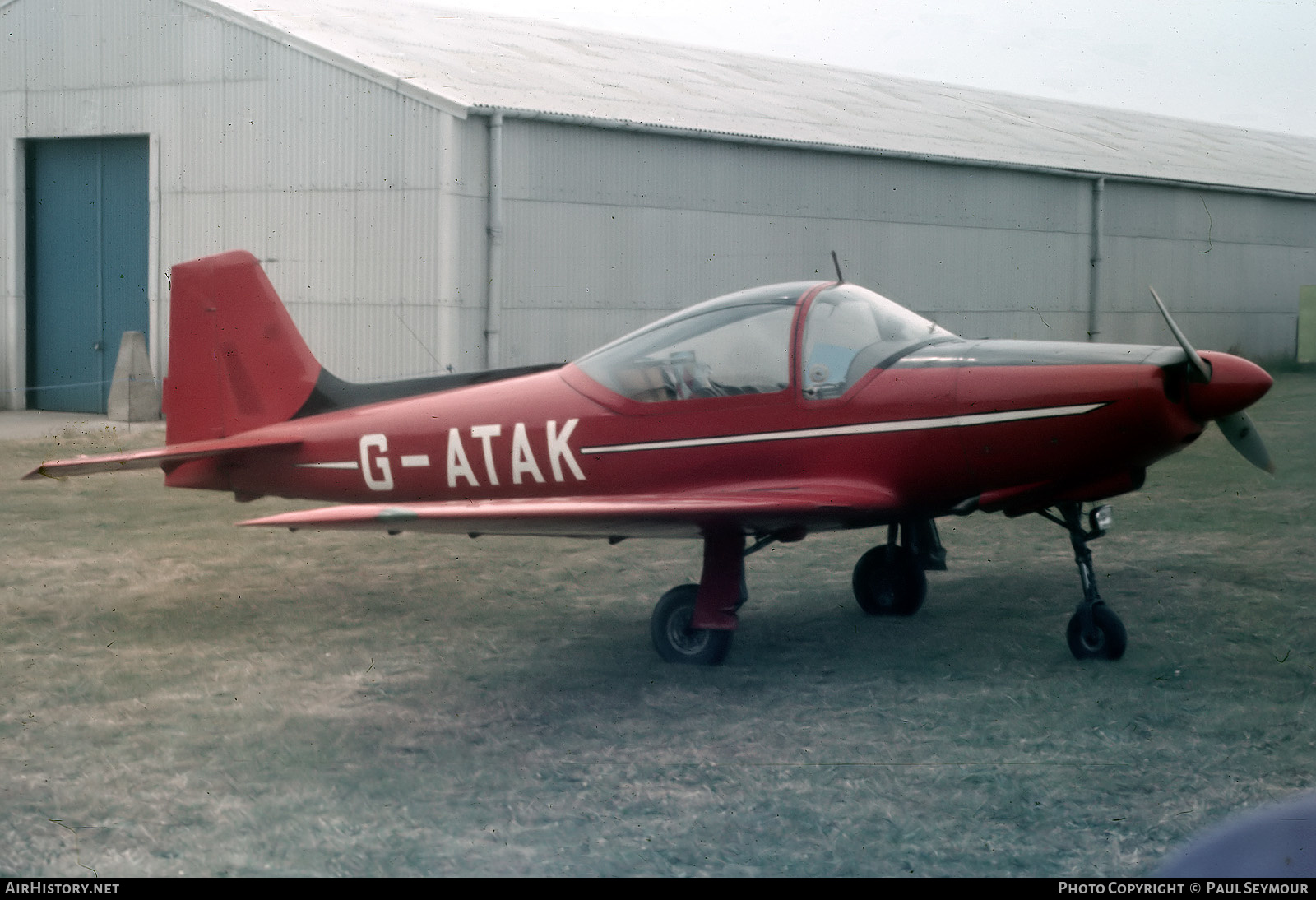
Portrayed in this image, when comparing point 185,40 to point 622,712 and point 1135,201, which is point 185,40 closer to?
point 622,712

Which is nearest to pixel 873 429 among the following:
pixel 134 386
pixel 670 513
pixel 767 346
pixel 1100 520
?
pixel 767 346

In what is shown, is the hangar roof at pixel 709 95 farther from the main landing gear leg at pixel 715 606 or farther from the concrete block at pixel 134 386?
the main landing gear leg at pixel 715 606

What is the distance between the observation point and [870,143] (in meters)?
19.9

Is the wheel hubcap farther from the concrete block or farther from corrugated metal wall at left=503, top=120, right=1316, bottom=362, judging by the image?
the concrete block

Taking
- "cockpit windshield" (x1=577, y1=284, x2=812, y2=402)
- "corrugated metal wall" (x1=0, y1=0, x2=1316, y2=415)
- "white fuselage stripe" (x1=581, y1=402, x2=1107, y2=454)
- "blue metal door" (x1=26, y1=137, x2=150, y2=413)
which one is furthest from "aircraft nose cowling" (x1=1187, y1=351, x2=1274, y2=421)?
"blue metal door" (x1=26, y1=137, x2=150, y2=413)

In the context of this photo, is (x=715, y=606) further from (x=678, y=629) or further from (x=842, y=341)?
(x=842, y=341)

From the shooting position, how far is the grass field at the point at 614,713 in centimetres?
410

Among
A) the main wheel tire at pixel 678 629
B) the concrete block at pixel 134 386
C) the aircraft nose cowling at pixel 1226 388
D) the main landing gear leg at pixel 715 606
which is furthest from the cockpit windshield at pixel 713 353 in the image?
the concrete block at pixel 134 386

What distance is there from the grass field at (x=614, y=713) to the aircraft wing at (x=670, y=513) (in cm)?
71

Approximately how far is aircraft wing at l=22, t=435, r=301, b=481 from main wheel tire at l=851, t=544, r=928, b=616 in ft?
11.2

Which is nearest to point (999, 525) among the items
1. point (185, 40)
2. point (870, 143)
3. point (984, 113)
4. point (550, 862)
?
point (550, 862)

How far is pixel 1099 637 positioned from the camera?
6.21m

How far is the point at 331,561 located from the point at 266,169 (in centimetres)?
961

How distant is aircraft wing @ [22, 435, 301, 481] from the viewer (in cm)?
630
